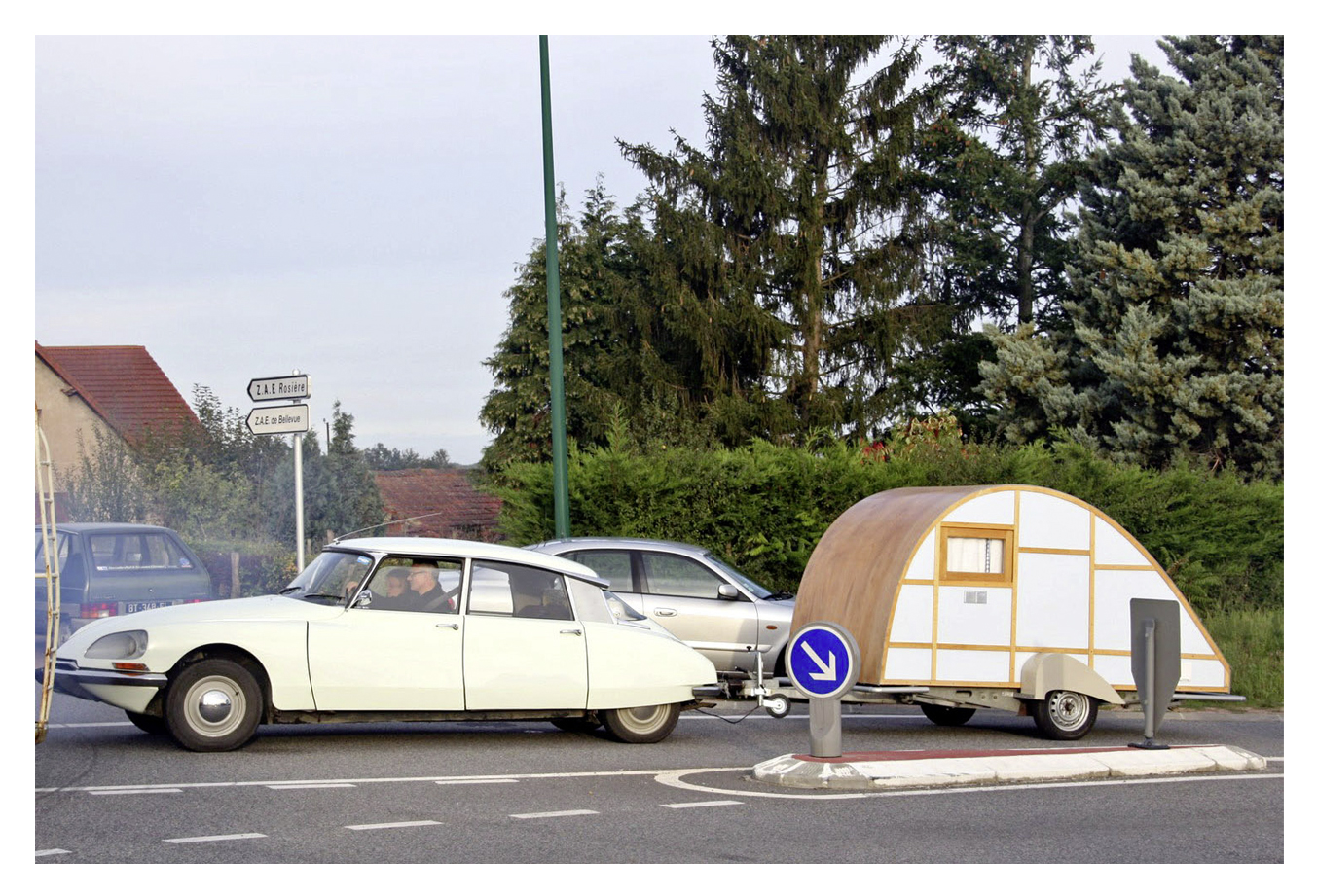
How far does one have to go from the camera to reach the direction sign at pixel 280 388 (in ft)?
53.1

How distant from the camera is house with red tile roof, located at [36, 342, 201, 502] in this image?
34781 millimetres

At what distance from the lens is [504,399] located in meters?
34.4

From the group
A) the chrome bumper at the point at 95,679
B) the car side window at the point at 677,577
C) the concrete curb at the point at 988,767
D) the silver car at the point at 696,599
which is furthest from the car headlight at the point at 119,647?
the car side window at the point at 677,577

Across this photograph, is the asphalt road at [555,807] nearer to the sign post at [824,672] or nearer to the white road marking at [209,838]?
the white road marking at [209,838]

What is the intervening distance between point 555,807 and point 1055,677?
5.51 metres

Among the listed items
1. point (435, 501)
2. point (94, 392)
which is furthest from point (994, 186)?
point (94, 392)

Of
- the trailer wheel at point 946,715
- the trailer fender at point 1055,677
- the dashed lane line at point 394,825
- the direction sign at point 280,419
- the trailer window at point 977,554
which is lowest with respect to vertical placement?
the trailer wheel at point 946,715

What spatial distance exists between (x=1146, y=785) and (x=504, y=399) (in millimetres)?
25310

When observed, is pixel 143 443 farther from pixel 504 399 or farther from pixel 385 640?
pixel 385 640

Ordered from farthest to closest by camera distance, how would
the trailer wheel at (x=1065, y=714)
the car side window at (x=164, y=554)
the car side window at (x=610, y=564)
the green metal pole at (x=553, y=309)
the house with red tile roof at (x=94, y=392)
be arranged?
the house with red tile roof at (x=94, y=392)
the green metal pole at (x=553, y=309)
the car side window at (x=610, y=564)
the car side window at (x=164, y=554)
the trailer wheel at (x=1065, y=714)

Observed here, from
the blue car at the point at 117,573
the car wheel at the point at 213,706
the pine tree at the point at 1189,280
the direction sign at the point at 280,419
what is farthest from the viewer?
the pine tree at the point at 1189,280

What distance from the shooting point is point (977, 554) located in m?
12.7

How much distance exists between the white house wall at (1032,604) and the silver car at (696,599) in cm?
280

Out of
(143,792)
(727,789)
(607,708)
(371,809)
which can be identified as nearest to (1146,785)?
(727,789)
